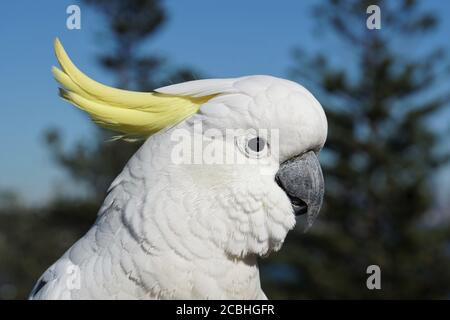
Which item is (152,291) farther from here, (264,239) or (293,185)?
(293,185)

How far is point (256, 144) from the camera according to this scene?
151cm

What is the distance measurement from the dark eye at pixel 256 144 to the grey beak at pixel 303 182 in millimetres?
99

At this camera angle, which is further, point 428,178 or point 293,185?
point 428,178

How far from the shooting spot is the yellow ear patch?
1569mm

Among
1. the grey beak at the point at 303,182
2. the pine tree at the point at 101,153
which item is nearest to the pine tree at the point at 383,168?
the pine tree at the point at 101,153

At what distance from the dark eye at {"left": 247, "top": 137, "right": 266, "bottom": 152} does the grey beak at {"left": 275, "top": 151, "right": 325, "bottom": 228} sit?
0.10m

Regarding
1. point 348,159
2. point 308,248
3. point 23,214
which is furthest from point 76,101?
point 23,214

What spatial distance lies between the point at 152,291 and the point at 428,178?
327 inches

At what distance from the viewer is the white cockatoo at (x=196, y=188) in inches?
57.5

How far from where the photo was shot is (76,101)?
158cm

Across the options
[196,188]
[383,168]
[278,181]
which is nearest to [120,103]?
[196,188]

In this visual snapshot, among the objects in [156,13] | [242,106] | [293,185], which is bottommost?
[293,185]
